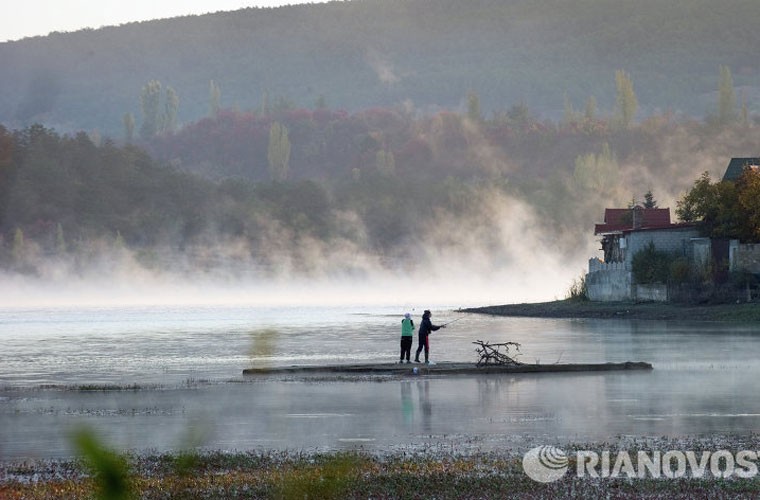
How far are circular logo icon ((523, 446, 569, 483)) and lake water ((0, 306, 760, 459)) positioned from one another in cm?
128

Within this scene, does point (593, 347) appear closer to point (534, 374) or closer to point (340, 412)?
point (534, 374)

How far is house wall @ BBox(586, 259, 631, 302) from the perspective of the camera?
105m

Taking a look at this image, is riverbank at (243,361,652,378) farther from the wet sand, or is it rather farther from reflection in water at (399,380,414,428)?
reflection in water at (399,380,414,428)

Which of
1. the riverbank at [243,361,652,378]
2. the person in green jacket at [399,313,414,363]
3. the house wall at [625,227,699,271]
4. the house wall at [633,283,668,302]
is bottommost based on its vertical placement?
the riverbank at [243,361,652,378]

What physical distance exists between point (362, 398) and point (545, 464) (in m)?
13.3

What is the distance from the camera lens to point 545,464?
22.7 metres

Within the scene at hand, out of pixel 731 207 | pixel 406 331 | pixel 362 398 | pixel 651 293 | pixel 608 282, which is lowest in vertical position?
pixel 362 398

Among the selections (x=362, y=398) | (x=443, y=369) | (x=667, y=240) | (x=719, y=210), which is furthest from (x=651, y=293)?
(x=362, y=398)

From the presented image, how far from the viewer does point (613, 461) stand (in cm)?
2281

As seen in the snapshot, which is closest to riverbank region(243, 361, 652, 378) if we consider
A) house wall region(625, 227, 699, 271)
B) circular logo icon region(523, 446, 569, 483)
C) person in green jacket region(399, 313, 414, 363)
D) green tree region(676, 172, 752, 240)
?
person in green jacket region(399, 313, 414, 363)

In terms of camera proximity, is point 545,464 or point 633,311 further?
point 633,311

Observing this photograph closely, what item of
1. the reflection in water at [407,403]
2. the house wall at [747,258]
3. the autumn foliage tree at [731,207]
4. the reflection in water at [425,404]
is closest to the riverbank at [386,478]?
the reflection in water at [425,404]

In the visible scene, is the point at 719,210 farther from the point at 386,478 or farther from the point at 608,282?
the point at 386,478

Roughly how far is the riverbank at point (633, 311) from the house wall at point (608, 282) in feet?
3.19
